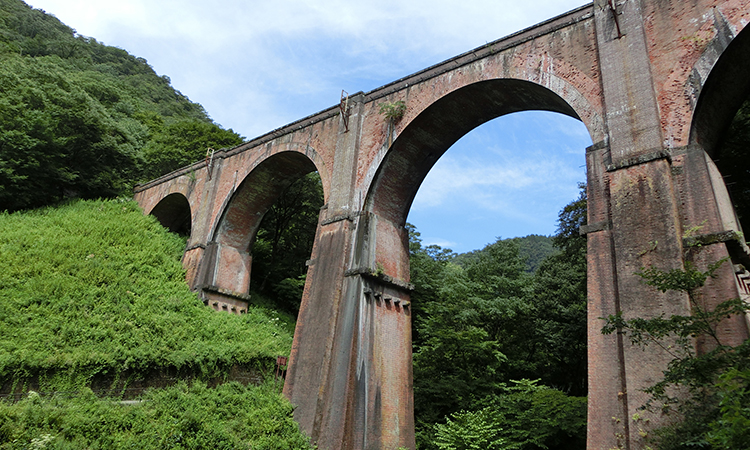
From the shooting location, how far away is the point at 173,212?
2038 cm

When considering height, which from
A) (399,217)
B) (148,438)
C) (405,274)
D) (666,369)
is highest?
(399,217)

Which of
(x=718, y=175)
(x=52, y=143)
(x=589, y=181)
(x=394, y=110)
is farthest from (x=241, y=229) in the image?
(x=718, y=175)

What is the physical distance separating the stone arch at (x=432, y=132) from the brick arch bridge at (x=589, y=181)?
0.12 feet

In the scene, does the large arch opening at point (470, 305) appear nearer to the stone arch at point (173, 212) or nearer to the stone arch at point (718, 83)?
the stone arch at point (718, 83)

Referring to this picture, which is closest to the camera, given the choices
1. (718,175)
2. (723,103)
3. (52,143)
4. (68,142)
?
(718,175)

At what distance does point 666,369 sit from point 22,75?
2425 centimetres

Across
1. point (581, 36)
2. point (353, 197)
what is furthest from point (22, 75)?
point (581, 36)

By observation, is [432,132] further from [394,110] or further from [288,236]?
[288,236]

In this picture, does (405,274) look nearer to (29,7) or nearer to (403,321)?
(403,321)

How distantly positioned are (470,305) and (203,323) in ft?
27.3

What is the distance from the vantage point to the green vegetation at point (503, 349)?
35.1 feet

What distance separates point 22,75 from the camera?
20000 millimetres

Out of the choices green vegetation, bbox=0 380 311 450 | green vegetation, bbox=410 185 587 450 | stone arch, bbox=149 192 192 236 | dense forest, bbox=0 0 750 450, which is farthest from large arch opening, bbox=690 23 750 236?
stone arch, bbox=149 192 192 236

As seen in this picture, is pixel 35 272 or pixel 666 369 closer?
pixel 666 369
